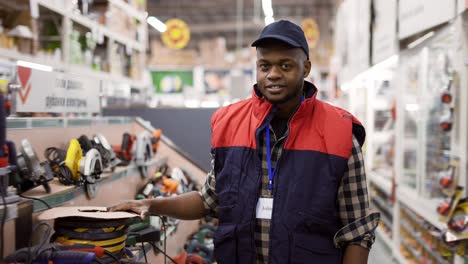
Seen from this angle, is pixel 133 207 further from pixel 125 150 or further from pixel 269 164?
pixel 125 150

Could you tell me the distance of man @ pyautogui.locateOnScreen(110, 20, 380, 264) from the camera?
71.1 inches

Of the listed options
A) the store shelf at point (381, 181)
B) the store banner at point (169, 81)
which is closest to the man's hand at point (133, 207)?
the store shelf at point (381, 181)

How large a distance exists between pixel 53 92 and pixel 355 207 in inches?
68.2

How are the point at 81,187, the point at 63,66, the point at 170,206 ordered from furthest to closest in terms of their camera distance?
→ the point at 63,66, the point at 81,187, the point at 170,206

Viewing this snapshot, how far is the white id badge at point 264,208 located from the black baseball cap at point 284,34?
1.86 ft

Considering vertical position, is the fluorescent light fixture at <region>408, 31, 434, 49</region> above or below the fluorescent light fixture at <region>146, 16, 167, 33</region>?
below

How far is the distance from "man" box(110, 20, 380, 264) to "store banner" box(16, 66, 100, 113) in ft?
3.14

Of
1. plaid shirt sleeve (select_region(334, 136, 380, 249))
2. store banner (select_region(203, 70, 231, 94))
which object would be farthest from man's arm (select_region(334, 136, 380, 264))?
store banner (select_region(203, 70, 231, 94))

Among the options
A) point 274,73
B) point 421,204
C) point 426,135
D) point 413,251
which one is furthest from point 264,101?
point 413,251

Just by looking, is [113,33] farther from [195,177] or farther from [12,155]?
[12,155]

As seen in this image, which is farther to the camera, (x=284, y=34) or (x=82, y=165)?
(x=82, y=165)

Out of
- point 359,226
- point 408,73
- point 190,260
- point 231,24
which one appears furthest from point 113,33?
point 231,24

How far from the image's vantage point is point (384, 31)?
217 inches

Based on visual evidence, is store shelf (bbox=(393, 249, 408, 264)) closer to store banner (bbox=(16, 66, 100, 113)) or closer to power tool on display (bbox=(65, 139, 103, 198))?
store banner (bbox=(16, 66, 100, 113))
